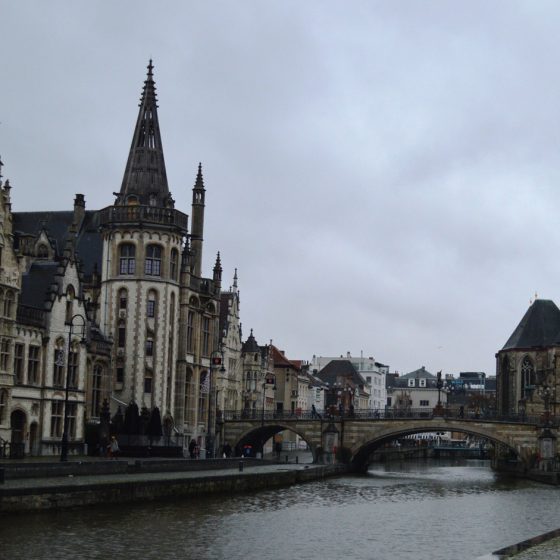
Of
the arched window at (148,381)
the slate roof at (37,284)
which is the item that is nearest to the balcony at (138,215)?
the slate roof at (37,284)

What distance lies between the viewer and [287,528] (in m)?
40.0

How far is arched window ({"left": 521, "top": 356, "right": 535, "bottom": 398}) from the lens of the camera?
12300cm

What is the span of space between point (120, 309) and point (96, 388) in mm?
6037

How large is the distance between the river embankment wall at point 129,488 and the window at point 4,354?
1222 cm

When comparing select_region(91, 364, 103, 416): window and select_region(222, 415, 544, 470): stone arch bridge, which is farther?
select_region(222, 415, 544, 470): stone arch bridge

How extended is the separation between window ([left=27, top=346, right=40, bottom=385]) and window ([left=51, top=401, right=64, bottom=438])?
2.31 metres

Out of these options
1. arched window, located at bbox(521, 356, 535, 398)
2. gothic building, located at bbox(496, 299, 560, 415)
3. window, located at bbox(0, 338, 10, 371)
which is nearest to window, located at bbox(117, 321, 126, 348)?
window, located at bbox(0, 338, 10, 371)

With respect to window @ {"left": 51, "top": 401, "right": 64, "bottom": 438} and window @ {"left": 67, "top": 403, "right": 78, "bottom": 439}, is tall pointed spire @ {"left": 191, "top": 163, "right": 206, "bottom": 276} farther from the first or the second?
window @ {"left": 51, "top": 401, "right": 64, "bottom": 438}

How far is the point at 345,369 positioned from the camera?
19238 centimetres

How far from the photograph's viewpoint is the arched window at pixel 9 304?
59156mm

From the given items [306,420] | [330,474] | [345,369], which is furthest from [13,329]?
[345,369]

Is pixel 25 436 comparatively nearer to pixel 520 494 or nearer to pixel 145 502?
pixel 145 502

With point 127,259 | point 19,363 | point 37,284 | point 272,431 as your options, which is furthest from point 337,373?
point 19,363

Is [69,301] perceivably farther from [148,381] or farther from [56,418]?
[148,381]
